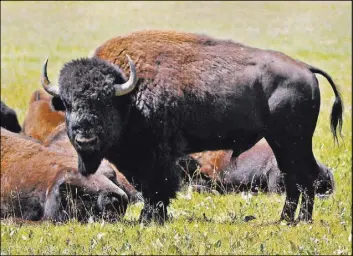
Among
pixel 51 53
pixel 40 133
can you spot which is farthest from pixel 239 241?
pixel 51 53

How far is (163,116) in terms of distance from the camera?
9094 mm

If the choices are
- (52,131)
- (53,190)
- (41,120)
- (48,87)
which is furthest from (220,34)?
(48,87)

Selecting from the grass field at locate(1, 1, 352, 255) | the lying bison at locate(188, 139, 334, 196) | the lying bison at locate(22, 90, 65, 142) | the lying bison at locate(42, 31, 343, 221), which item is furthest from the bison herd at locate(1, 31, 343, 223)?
the lying bison at locate(22, 90, 65, 142)

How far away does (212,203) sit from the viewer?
9953mm

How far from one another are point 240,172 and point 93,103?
3988mm

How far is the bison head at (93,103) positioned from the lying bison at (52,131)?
155 cm

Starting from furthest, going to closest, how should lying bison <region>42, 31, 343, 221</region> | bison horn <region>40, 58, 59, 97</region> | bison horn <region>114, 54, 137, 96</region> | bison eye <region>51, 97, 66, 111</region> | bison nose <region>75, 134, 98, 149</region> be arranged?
1. bison eye <region>51, 97, 66, 111</region>
2. bison horn <region>40, 58, 59, 97</region>
3. lying bison <region>42, 31, 343, 221</region>
4. bison horn <region>114, 54, 137, 96</region>
5. bison nose <region>75, 134, 98, 149</region>

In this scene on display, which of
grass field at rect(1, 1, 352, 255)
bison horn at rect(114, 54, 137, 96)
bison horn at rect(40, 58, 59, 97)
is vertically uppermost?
bison horn at rect(114, 54, 137, 96)

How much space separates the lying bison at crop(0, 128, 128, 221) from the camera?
9.77 m

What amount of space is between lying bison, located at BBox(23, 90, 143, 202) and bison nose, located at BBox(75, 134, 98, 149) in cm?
180

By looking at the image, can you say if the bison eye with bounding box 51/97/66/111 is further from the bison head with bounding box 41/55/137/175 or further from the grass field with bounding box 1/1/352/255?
the grass field with bounding box 1/1/352/255

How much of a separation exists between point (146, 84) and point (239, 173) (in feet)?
11.4

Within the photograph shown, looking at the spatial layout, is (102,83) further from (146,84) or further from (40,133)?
(40,133)

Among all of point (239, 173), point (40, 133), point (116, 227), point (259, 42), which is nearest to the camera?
point (116, 227)
